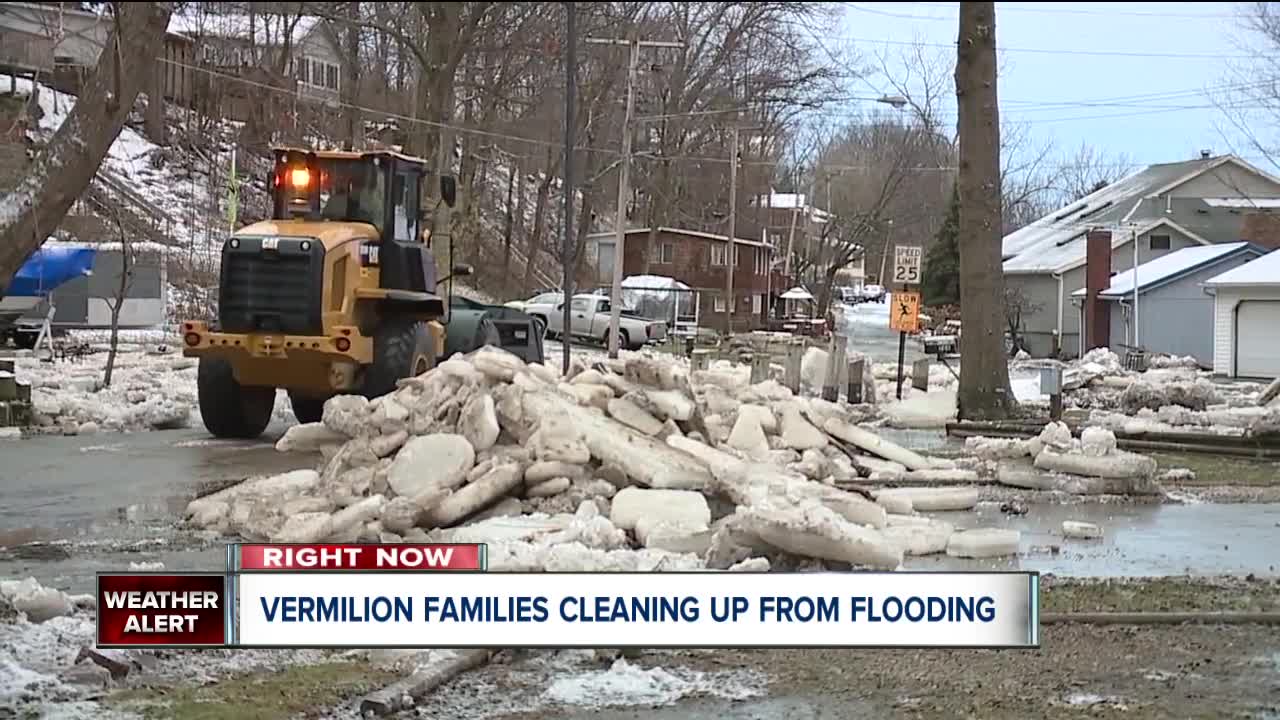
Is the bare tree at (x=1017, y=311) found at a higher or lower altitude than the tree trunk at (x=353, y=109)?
lower

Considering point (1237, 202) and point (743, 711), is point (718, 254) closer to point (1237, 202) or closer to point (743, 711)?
point (1237, 202)

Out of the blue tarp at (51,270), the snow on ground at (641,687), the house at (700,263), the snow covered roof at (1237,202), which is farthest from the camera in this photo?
the house at (700,263)

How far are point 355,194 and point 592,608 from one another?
1431 centimetres

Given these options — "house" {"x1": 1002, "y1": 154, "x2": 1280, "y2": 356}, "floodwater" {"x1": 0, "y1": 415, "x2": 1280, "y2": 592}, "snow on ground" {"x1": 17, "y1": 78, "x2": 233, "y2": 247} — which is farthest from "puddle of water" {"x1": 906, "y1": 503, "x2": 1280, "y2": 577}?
"house" {"x1": 1002, "y1": 154, "x2": 1280, "y2": 356}

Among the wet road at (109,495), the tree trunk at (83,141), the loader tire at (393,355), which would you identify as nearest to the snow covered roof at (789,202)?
the loader tire at (393,355)

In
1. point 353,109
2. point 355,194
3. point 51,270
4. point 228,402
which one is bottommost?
point 228,402

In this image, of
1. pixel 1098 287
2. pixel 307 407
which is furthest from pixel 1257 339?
pixel 307 407

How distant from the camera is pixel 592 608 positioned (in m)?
5.98

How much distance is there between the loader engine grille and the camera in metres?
18.1

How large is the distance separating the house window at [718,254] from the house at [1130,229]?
48.9ft

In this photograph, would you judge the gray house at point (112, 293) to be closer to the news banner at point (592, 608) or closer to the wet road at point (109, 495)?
the wet road at point (109, 495)

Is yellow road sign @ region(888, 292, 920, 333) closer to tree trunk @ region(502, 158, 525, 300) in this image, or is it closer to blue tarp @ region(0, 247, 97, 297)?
blue tarp @ region(0, 247, 97, 297)

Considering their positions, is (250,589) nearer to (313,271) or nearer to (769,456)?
(769,456)

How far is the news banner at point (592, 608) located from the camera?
19.1 ft
